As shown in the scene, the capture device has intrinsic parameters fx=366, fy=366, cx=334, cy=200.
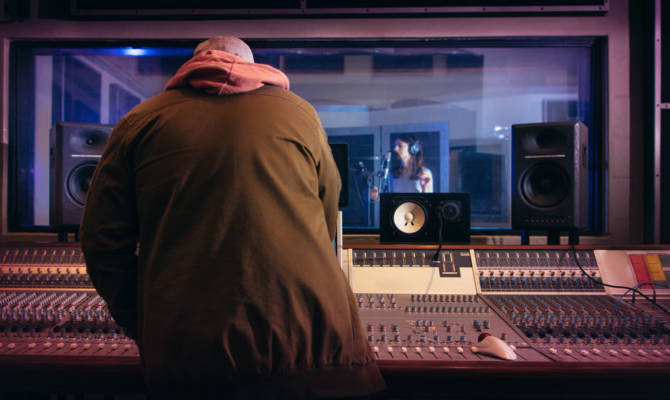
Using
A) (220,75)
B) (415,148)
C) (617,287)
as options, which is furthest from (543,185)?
(220,75)

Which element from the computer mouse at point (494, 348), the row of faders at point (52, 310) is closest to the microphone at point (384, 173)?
the computer mouse at point (494, 348)

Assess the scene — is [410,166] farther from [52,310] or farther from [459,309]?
[52,310]

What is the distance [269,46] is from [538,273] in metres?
1.87

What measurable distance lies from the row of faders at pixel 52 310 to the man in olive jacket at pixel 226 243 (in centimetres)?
32

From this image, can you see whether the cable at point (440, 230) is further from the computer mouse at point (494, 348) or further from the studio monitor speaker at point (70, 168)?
the studio monitor speaker at point (70, 168)

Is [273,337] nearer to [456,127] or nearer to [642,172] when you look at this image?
[456,127]

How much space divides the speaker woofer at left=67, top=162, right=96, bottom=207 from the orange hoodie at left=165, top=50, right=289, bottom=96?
44.5 inches

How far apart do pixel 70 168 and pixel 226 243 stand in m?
1.38

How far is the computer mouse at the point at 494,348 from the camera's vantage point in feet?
3.36

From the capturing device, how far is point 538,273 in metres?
1.59

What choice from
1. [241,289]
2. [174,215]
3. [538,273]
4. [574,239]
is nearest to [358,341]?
[241,289]

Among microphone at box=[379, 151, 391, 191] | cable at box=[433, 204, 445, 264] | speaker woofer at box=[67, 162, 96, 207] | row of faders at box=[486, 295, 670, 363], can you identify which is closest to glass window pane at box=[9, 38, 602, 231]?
microphone at box=[379, 151, 391, 191]

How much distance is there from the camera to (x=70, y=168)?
1.71m

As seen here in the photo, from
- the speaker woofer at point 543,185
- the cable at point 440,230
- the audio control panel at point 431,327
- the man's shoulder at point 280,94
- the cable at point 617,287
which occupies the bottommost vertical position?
the audio control panel at point 431,327
